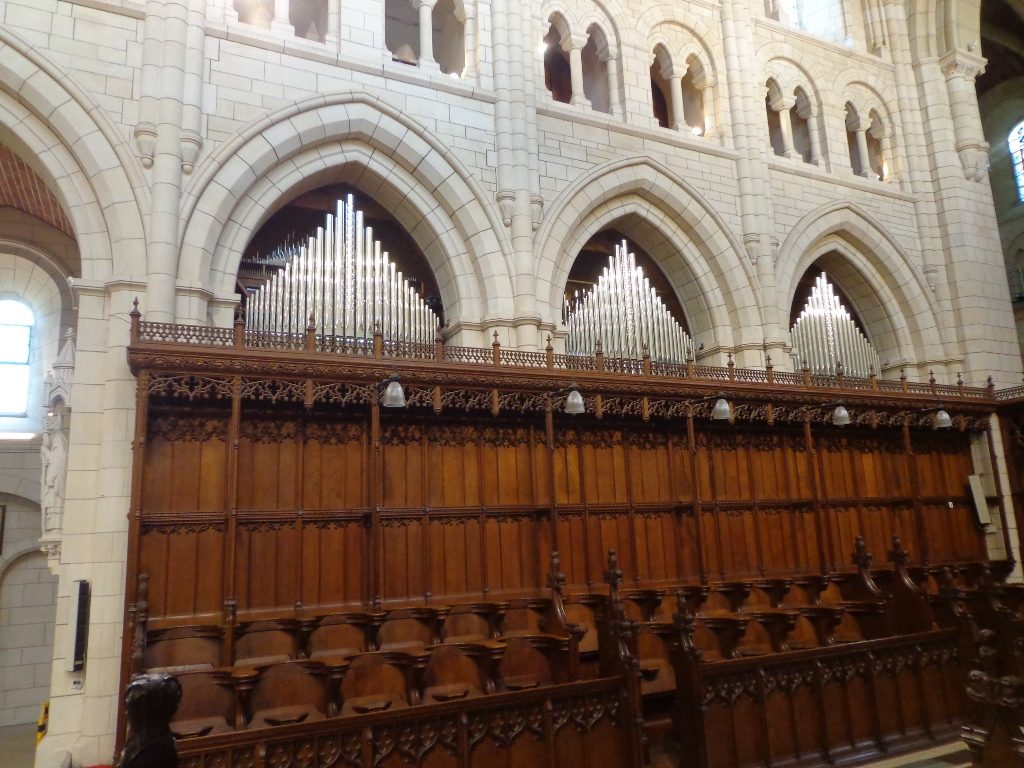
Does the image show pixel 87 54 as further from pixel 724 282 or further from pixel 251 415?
pixel 724 282

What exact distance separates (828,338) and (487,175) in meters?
7.30

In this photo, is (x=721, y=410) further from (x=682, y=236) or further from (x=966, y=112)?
(x=966, y=112)

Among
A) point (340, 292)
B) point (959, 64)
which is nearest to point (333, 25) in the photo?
point (340, 292)

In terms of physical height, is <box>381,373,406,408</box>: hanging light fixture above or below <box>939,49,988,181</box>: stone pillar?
below

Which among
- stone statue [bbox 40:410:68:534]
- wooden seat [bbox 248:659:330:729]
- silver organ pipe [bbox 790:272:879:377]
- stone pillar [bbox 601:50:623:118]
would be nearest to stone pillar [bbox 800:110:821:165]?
silver organ pipe [bbox 790:272:879:377]

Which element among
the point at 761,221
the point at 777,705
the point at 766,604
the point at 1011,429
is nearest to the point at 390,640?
the point at 777,705

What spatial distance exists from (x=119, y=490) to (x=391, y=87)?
663cm

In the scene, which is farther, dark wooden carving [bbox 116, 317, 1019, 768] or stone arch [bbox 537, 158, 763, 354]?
stone arch [bbox 537, 158, 763, 354]

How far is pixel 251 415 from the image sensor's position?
8.73m

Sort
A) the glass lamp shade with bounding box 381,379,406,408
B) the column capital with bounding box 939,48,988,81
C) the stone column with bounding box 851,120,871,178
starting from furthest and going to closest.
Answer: the column capital with bounding box 939,48,988,81 < the stone column with bounding box 851,120,871,178 < the glass lamp shade with bounding box 381,379,406,408

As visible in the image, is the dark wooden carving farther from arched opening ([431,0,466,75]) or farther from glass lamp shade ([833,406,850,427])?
arched opening ([431,0,466,75])

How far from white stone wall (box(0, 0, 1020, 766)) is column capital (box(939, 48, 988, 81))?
0.20 feet

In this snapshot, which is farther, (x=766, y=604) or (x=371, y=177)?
(x=371, y=177)

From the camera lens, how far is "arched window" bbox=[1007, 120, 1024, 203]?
802 inches
